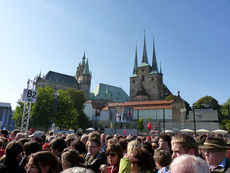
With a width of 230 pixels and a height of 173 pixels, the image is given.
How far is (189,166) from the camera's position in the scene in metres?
1.65

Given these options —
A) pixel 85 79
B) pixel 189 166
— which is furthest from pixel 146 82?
pixel 189 166

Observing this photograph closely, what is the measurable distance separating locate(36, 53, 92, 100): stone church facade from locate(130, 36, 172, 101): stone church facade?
22.6 m

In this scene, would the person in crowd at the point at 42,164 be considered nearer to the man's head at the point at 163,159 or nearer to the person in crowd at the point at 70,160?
the person in crowd at the point at 70,160

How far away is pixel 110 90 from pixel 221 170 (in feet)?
332

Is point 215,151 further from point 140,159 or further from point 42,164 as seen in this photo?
point 42,164

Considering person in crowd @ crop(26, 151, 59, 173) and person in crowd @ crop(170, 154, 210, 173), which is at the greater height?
person in crowd @ crop(170, 154, 210, 173)

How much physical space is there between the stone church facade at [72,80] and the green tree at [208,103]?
5045 centimetres

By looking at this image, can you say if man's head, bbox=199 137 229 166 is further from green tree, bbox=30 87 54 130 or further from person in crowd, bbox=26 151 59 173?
green tree, bbox=30 87 54 130

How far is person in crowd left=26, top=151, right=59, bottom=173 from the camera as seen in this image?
2723 mm

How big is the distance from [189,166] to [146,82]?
85.1 meters

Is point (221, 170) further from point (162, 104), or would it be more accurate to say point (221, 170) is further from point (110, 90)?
point (110, 90)

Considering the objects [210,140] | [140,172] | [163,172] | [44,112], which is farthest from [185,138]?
[44,112]

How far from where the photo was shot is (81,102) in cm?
5681

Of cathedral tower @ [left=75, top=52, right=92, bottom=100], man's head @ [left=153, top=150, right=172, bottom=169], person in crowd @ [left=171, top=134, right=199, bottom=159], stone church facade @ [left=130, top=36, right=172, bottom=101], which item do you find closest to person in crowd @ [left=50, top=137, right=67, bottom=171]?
man's head @ [left=153, top=150, right=172, bottom=169]
